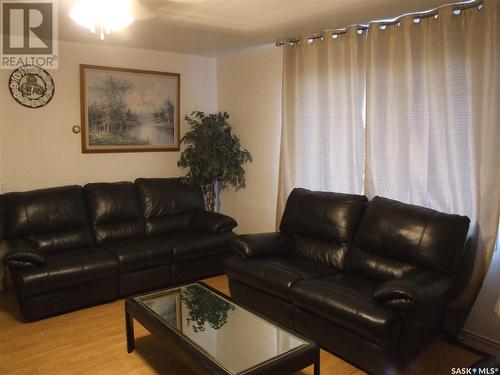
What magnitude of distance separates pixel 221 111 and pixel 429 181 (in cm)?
290

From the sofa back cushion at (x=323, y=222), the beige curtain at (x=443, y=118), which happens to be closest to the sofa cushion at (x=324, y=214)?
the sofa back cushion at (x=323, y=222)

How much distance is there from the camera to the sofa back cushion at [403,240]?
2.67m

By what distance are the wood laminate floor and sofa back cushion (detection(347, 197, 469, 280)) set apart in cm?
61

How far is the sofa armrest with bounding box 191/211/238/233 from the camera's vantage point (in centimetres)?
425

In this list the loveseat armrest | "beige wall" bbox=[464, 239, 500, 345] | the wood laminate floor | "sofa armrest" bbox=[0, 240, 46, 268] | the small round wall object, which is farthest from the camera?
the small round wall object

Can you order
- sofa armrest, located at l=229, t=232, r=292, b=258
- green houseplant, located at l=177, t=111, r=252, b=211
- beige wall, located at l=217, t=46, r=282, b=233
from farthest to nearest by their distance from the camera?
green houseplant, located at l=177, t=111, r=252, b=211
beige wall, located at l=217, t=46, r=282, b=233
sofa armrest, located at l=229, t=232, r=292, b=258

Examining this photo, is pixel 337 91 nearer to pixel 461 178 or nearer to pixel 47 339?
pixel 461 178

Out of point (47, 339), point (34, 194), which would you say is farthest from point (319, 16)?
point (47, 339)

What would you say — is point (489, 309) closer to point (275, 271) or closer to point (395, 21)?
point (275, 271)

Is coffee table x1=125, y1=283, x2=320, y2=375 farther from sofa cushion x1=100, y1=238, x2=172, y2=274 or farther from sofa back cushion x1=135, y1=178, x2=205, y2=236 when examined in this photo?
sofa back cushion x1=135, y1=178, x2=205, y2=236

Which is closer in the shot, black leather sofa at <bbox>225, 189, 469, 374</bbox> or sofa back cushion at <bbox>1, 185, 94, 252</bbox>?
black leather sofa at <bbox>225, 189, 469, 374</bbox>

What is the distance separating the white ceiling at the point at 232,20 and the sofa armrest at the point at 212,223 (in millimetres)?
1860

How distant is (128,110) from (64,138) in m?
0.76

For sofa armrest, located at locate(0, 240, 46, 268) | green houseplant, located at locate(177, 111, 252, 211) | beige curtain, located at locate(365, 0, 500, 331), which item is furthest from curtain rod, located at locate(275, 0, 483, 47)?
sofa armrest, located at locate(0, 240, 46, 268)
